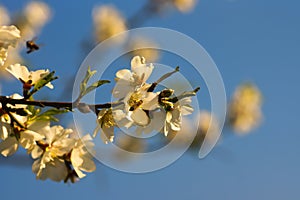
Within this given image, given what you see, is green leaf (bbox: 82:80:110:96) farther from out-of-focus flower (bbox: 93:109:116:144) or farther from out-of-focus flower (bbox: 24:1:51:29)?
out-of-focus flower (bbox: 24:1:51:29)

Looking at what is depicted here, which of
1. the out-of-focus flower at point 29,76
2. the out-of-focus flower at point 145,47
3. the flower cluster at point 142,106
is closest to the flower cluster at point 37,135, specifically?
the out-of-focus flower at point 29,76

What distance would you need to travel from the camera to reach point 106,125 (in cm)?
90

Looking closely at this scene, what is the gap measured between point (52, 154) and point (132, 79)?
0.25 m

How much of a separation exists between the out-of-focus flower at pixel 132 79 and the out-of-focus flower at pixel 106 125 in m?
0.04

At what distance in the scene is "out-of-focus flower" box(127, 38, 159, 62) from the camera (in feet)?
7.64

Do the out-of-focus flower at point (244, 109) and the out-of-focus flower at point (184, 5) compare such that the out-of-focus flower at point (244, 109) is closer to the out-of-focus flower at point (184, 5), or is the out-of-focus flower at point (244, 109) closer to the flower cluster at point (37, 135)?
the out-of-focus flower at point (184, 5)

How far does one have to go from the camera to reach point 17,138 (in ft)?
2.91

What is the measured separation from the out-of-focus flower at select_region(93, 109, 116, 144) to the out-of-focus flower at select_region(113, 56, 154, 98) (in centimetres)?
4

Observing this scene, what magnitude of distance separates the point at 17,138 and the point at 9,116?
1.7 inches

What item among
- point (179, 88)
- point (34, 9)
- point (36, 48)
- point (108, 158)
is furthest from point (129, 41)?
point (179, 88)

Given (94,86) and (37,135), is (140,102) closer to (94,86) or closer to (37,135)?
(94,86)

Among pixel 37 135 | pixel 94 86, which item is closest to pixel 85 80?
pixel 94 86

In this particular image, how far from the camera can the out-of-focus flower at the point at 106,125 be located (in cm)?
89

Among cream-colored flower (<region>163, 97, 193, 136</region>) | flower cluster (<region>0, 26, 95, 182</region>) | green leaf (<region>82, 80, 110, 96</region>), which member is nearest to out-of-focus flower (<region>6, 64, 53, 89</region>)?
flower cluster (<region>0, 26, 95, 182</region>)
